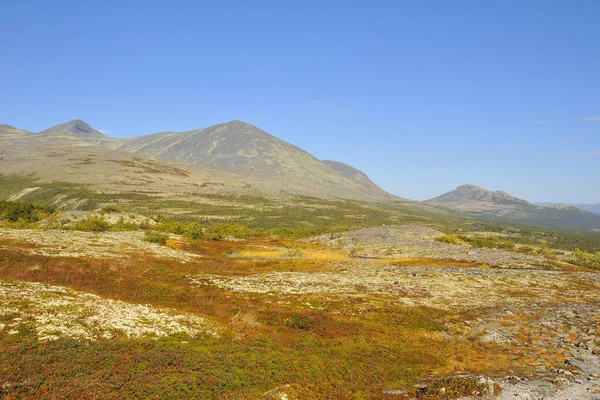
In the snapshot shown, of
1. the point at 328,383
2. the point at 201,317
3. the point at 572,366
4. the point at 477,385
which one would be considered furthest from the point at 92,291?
the point at 572,366

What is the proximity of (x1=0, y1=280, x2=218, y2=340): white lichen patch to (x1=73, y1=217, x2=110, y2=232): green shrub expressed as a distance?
1848 inches

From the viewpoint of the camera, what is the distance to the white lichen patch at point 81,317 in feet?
58.7

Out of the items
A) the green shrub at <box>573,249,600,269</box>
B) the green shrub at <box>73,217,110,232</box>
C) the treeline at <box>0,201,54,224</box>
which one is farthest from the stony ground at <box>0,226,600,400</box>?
the treeline at <box>0,201,54,224</box>

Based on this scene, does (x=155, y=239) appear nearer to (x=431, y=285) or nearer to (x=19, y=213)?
(x=19, y=213)

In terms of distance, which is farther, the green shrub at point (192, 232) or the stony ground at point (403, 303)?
the green shrub at point (192, 232)

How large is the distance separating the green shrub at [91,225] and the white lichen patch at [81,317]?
46948 millimetres

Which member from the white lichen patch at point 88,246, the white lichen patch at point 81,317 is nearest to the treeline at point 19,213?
the white lichen patch at point 88,246

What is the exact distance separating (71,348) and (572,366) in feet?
87.1

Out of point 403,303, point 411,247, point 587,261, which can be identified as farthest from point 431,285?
point 587,261

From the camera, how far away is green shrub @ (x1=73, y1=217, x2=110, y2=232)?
218 feet

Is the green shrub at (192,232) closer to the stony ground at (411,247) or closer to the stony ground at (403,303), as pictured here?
the stony ground at (403,303)

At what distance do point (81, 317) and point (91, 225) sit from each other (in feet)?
182

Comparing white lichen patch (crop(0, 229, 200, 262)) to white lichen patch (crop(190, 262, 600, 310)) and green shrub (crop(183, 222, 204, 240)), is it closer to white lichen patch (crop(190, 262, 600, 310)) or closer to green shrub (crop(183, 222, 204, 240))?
white lichen patch (crop(190, 262, 600, 310))

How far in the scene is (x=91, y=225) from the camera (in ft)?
222
